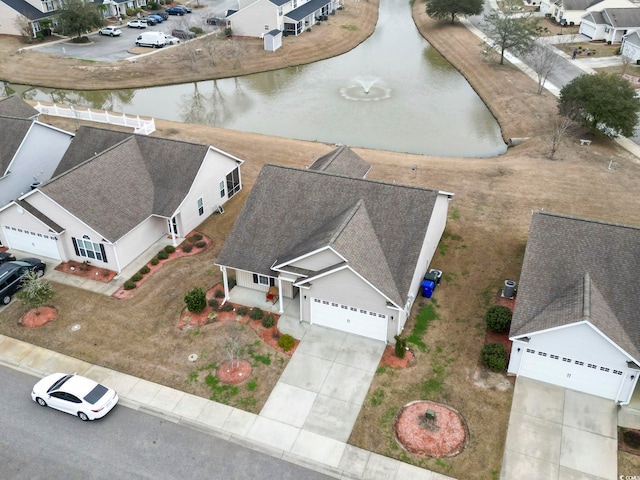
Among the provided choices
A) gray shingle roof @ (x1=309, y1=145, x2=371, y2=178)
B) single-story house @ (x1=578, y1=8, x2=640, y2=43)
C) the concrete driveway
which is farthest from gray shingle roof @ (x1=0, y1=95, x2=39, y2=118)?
single-story house @ (x1=578, y1=8, x2=640, y2=43)

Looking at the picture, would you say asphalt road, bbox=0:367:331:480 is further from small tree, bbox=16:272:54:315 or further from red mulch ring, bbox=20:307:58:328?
small tree, bbox=16:272:54:315

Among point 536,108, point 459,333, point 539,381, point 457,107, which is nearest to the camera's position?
point 539,381

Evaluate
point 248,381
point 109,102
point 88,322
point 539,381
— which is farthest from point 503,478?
point 109,102

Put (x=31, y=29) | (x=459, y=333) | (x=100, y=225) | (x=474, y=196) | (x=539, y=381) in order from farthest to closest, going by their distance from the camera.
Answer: (x=31, y=29), (x=474, y=196), (x=100, y=225), (x=459, y=333), (x=539, y=381)

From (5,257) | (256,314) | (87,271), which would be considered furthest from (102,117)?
(256,314)

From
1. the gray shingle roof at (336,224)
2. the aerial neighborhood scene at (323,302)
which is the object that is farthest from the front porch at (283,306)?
the gray shingle roof at (336,224)

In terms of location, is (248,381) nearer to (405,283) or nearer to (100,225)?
(405,283)

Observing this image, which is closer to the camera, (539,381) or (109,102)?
(539,381)

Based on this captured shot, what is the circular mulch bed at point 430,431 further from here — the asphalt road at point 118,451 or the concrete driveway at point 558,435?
the asphalt road at point 118,451
